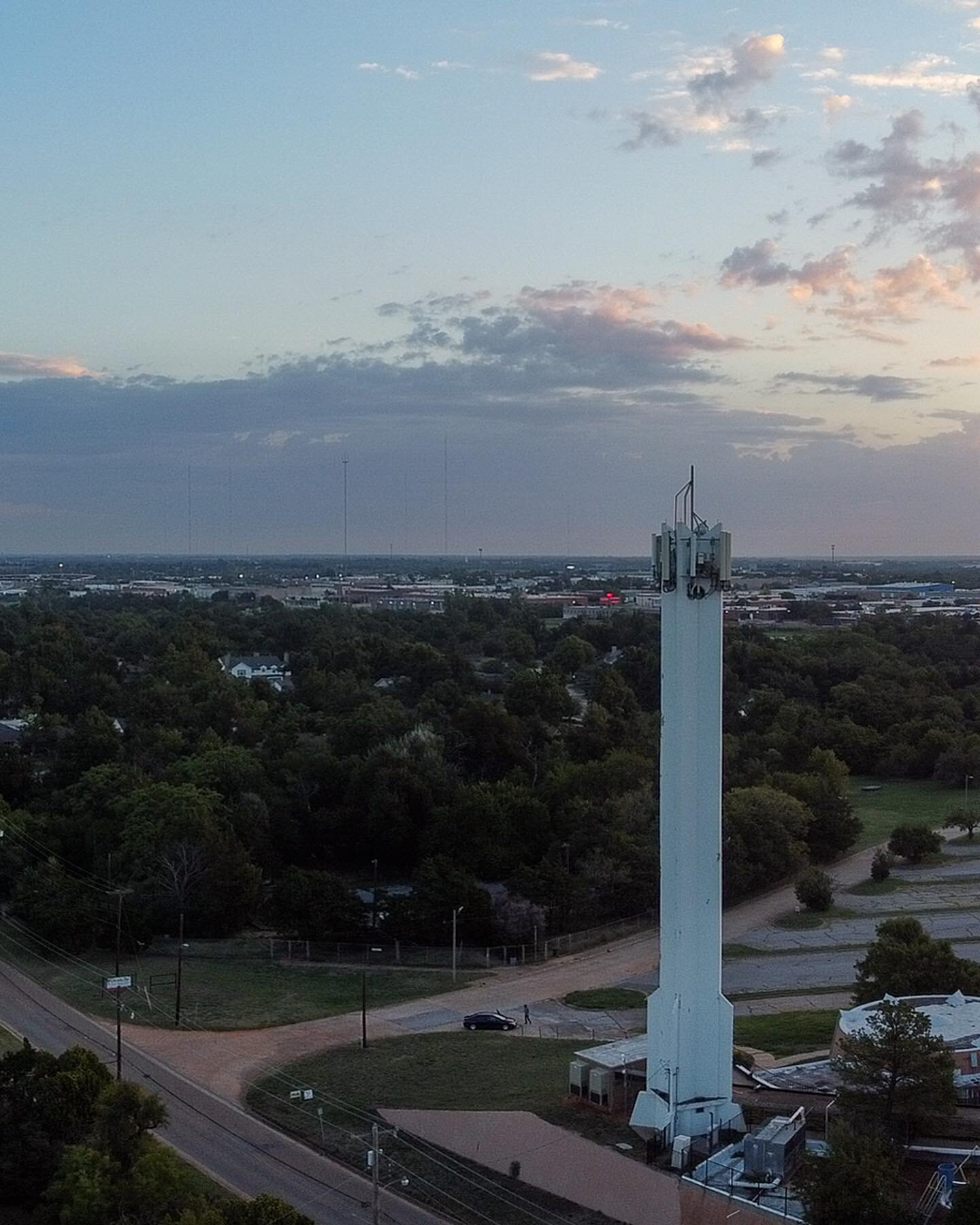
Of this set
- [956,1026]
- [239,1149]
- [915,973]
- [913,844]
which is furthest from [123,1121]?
[913,844]

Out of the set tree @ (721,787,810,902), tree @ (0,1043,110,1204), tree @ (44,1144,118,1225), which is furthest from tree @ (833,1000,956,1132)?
tree @ (721,787,810,902)

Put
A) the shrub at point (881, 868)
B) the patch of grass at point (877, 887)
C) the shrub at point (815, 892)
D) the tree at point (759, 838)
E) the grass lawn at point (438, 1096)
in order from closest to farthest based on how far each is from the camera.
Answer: the grass lawn at point (438, 1096) → the shrub at point (815, 892) → the tree at point (759, 838) → the patch of grass at point (877, 887) → the shrub at point (881, 868)

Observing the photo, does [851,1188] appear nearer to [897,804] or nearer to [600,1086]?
[600,1086]

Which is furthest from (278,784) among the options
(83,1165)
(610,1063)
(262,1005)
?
(83,1165)

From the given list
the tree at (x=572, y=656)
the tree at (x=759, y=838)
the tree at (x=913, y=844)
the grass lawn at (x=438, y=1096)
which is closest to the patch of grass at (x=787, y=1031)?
the grass lawn at (x=438, y=1096)

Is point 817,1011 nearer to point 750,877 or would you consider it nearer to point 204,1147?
point 750,877

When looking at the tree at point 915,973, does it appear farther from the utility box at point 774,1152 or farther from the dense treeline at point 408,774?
the dense treeline at point 408,774
